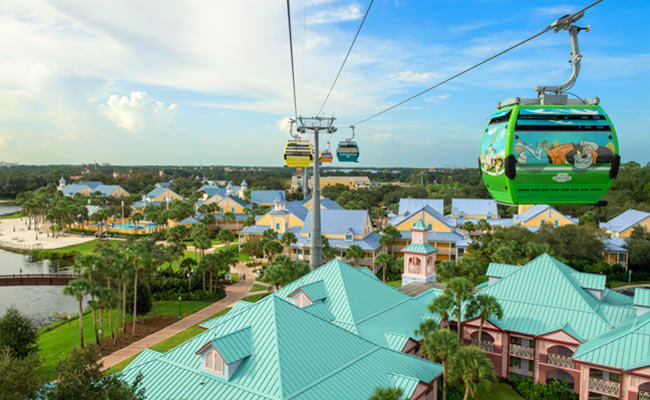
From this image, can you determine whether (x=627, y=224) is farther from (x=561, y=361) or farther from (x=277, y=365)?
(x=277, y=365)

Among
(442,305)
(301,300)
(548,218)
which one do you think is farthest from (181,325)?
(548,218)

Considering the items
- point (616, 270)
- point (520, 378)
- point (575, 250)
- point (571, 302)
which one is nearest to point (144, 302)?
point (520, 378)

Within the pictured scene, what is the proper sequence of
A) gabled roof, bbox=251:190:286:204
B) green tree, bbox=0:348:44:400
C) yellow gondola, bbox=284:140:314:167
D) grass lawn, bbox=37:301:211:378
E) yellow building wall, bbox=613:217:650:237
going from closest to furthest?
green tree, bbox=0:348:44:400 → yellow gondola, bbox=284:140:314:167 → grass lawn, bbox=37:301:211:378 → yellow building wall, bbox=613:217:650:237 → gabled roof, bbox=251:190:286:204

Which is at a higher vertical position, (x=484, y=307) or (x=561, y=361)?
(x=484, y=307)

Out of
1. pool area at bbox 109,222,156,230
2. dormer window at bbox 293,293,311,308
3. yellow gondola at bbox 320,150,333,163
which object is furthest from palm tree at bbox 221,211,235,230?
dormer window at bbox 293,293,311,308

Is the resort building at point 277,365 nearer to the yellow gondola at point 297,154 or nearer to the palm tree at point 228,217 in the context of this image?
the yellow gondola at point 297,154

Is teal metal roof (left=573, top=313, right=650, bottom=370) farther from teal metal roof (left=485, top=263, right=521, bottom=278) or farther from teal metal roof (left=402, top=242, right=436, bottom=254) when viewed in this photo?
teal metal roof (left=402, top=242, right=436, bottom=254)
